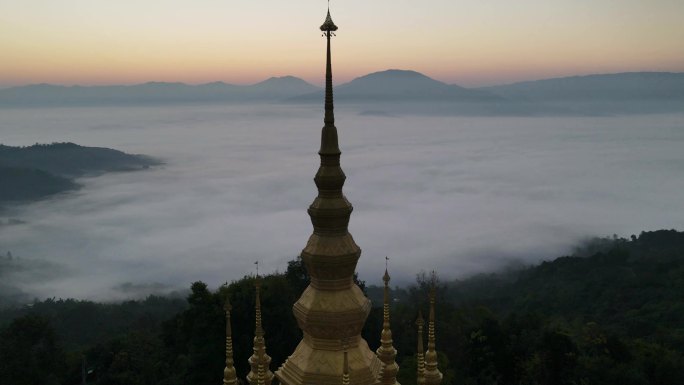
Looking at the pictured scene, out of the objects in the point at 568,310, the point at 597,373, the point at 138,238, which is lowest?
the point at 138,238

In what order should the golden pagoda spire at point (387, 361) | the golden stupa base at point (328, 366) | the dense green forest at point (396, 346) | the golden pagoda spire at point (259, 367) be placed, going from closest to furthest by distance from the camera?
the golden stupa base at point (328, 366), the golden pagoda spire at point (387, 361), the golden pagoda spire at point (259, 367), the dense green forest at point (396, 346)

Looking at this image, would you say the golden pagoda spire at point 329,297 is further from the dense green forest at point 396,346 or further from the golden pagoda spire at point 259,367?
the dense green forest at point 396,346

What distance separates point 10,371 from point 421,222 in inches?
6524

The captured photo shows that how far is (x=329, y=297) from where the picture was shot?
8.38 meters

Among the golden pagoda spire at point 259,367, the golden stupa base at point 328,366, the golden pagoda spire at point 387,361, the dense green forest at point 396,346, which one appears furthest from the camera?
the dense green forest at point 396,346

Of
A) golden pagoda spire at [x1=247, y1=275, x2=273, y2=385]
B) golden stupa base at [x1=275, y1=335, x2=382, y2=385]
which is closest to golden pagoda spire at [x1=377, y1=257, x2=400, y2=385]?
golden stupa base at [x1=275, y1=335, x2=382, y2=385]

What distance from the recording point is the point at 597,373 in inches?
1170

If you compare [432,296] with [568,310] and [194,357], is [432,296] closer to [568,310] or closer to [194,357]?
[194,357]

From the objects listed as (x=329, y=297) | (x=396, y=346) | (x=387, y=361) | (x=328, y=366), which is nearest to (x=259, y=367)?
(x=328, y=366)

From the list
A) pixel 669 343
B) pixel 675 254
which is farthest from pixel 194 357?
pixel 675 254

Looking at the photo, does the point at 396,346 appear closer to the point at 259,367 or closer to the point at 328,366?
the point at 259,367

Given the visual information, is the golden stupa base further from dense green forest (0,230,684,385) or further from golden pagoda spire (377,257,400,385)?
dense green forest (0,230,684,385)

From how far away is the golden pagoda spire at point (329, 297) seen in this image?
8.23 metres

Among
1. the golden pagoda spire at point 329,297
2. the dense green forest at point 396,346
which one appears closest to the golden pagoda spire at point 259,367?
the golden pagoda spire at point 329,297
